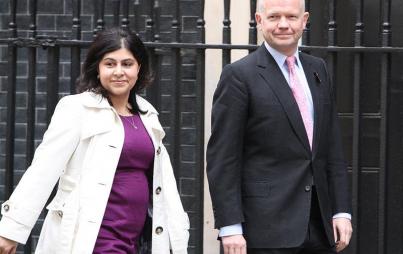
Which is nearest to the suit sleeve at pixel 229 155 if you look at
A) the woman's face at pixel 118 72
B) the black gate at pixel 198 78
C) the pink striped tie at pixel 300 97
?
the pink striped tie at pixel 300 97

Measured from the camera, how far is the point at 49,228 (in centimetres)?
444

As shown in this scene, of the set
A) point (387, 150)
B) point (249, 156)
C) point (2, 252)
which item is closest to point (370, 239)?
point (387, 150)

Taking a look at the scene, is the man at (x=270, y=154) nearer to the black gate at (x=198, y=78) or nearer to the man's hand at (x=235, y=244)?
the man's hand at (x=235, y=244)

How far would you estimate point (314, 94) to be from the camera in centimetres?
443

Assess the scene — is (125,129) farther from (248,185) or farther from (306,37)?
(306,37)

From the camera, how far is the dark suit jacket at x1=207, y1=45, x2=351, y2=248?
4.28 meters

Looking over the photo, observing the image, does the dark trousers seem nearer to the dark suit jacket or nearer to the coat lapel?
the dark suit jacket

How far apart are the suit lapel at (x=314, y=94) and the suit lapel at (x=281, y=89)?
0.06 m

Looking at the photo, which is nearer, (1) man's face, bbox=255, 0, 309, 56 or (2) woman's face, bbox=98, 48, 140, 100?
(1) man's face, bbox=255, 0, 309, 56

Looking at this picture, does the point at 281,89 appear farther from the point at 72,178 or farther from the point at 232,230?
the point at 72,178

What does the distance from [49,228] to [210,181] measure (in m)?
0.72

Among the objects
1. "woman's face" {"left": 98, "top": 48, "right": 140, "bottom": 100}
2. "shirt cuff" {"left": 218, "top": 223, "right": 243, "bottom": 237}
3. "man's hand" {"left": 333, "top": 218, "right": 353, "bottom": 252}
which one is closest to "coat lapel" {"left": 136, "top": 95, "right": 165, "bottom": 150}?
"woman's face" {"left": 98, "top": 48, "right": 140, "bottom": 100}

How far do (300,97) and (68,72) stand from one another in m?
3.09

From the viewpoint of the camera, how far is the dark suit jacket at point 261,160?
4277 mm
